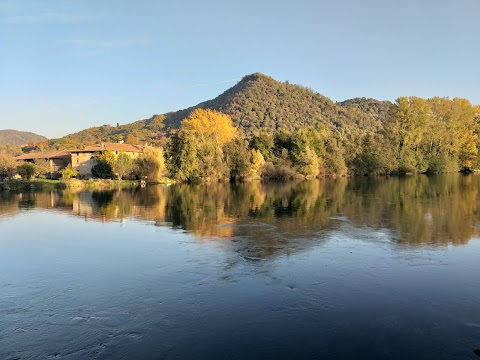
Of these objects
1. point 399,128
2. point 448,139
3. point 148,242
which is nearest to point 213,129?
point 399,128

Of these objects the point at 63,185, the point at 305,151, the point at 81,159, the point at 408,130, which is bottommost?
the point at 63,185

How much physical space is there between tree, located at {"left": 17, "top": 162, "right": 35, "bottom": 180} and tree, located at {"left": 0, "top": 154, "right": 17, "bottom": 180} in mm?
1304

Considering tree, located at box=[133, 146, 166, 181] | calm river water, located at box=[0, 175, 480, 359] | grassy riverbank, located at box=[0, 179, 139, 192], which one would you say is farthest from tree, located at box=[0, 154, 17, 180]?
calm river water, located at box=[0, 175, 480, 359]

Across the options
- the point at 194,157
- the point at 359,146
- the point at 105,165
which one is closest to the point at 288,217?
the point at 194,157

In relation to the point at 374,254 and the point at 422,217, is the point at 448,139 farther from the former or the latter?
the point at 374,254

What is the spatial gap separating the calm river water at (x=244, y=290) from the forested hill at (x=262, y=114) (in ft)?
331

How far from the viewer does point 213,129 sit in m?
70.8

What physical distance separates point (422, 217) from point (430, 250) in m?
8.29

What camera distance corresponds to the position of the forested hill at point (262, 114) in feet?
423

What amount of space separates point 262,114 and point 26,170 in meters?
88.3

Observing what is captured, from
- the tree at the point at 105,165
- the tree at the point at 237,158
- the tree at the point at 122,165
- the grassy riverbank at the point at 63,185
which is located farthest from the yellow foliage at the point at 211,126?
the grassy riverbank at the point at 63,185

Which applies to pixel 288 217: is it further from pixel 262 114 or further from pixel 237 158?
pixel 262 114

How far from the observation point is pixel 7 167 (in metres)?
56.4

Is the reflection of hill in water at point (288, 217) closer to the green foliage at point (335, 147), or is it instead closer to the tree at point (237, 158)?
the green foliage at point (335, 147)
